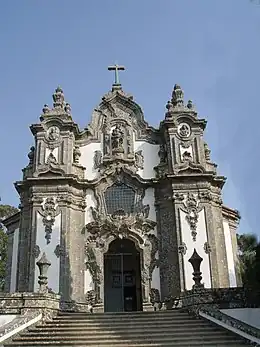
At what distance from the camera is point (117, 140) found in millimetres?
21984

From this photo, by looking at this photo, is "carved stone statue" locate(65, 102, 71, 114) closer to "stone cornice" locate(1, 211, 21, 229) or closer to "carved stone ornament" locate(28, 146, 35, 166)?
"carved stone ornament" locate(28, 146, 35, 166)

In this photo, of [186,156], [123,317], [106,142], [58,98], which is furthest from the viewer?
[58,98]

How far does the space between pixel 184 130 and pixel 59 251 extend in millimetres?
8238

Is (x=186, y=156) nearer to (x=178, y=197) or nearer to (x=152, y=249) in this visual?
(x=178, y=197)

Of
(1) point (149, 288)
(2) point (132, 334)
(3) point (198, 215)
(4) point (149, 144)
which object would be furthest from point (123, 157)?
(2) point (132, 334)

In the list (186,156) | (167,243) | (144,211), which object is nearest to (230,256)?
(167,243)

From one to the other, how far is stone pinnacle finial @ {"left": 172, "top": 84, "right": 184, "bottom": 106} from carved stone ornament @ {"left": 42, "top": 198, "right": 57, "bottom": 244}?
26.0 ft

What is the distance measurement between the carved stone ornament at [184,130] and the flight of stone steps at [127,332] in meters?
9.60

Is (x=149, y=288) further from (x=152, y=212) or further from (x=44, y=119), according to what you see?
(x=44, y=119)

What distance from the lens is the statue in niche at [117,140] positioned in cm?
2175

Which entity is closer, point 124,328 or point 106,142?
point 124,328

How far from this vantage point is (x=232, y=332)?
40.2ft

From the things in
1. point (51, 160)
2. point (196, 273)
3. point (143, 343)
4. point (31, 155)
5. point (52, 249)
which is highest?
point (31, 155)

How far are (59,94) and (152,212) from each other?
7.72m
